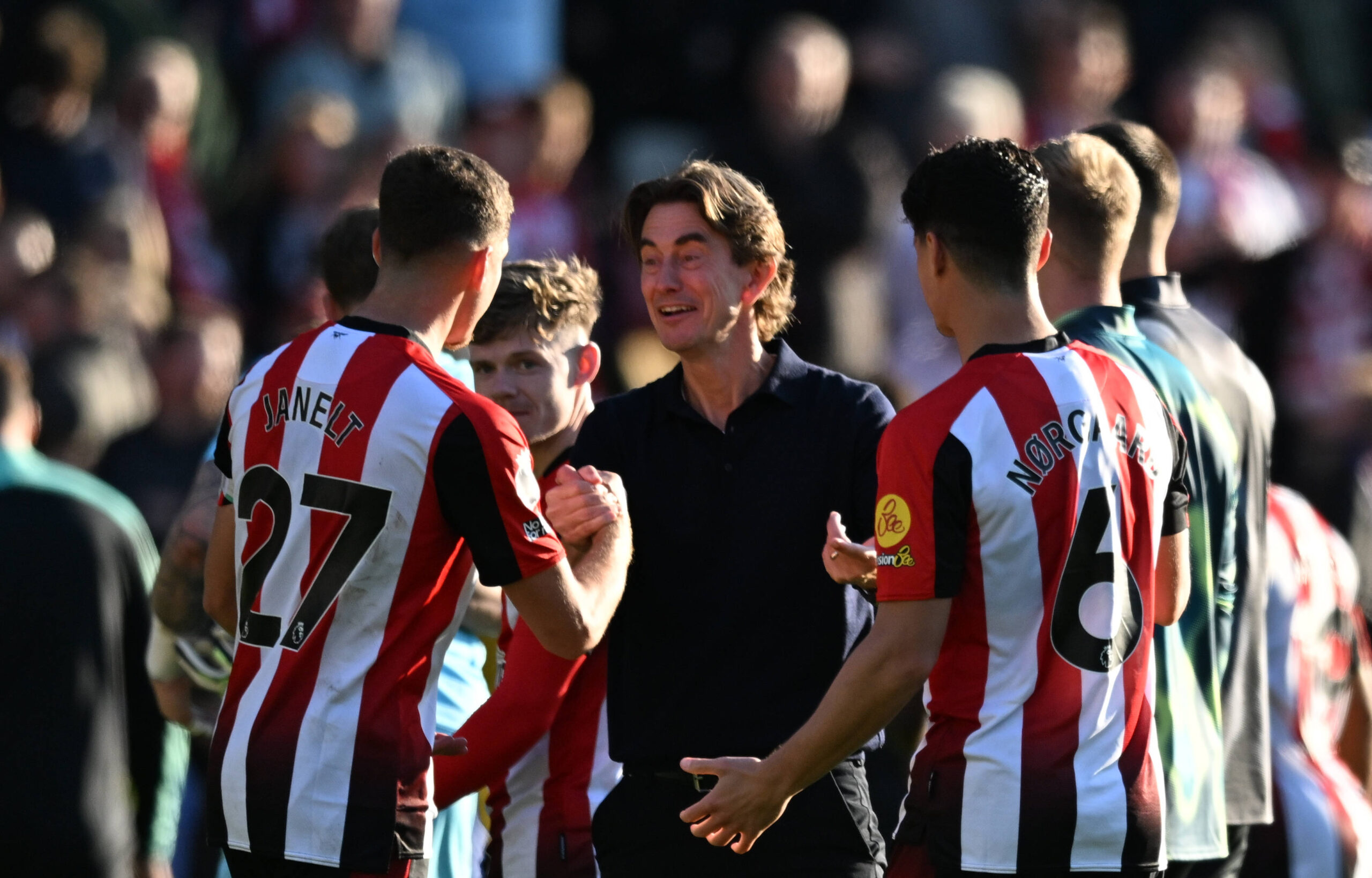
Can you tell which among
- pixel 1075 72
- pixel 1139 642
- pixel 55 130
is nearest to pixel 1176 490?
pixel 1139 642

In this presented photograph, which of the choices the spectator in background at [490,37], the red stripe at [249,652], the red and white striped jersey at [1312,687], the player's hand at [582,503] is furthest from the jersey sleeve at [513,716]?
the spectator in background at [490,37]

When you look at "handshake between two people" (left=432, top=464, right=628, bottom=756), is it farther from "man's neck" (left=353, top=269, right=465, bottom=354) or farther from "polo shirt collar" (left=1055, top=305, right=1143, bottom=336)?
"polo shirt collar" (left=1055, top=305, right=1143, bottom=336)

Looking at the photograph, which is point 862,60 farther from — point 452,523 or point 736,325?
point 452,523

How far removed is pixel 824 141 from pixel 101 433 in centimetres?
430

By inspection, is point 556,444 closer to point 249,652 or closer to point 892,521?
point 249,652

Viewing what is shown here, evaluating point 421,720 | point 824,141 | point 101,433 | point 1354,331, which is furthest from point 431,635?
point 1354,331

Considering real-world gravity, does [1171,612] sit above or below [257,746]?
above

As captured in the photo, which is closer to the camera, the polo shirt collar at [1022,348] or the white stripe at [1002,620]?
the white stripe at [1002,620]

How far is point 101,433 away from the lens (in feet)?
28.6

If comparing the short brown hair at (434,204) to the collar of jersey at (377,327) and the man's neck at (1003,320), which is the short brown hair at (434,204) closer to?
the collar of jersey at (377,327)

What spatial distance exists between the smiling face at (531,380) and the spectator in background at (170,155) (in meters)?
5.54

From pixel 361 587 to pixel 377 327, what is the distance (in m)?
0.60

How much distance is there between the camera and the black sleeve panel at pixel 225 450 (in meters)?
4.19

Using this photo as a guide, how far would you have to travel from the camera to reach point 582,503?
13.7 feet
